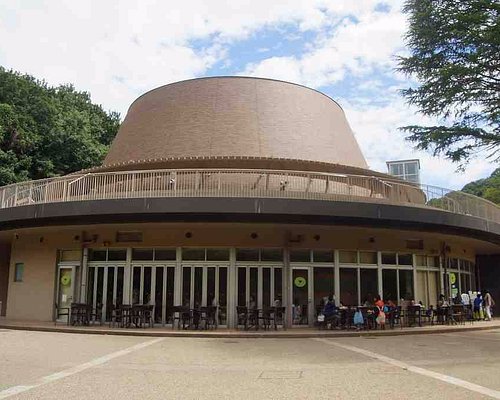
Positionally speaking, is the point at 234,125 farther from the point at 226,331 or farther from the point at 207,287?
the point at 226,331

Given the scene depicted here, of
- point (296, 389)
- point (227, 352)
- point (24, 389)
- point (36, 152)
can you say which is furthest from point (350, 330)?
point (36, 152)

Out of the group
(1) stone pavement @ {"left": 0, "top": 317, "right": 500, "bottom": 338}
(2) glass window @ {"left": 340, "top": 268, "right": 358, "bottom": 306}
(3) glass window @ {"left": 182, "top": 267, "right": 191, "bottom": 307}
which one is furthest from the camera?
(2) glass window @ {"left": 340, "top": 268, "right": 358, "bottom": 306}

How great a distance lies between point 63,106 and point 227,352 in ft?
117

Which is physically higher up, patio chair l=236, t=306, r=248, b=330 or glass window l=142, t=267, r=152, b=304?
glass window l=142, t=267, r=152, b=304

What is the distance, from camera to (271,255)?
18.9 m

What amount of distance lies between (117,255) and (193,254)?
9.75ft

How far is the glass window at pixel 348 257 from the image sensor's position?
1962 centimetres

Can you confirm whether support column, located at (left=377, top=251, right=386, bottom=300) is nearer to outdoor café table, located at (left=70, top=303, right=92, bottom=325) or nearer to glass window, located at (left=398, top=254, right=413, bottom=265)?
glass window, located at (left=398, top=254, right=413, bottom=265)

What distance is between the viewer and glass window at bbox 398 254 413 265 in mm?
20828

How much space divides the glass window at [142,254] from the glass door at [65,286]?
8.88 ft

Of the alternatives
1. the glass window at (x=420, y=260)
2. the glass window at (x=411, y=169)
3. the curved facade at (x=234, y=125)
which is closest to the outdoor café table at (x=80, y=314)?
the curved facade at (x=234, y=125)

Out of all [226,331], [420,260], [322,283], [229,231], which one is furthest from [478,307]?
[226,331]

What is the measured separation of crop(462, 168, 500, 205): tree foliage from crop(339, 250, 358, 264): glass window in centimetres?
3420

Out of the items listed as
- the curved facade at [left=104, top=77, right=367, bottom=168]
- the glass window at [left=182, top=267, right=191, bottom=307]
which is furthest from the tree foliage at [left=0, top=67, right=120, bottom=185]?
the glass window at [left=182, top=267, right=191, bottom=307]
